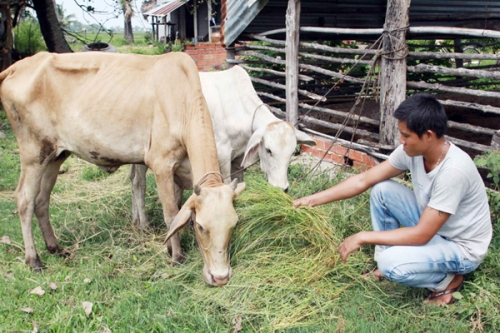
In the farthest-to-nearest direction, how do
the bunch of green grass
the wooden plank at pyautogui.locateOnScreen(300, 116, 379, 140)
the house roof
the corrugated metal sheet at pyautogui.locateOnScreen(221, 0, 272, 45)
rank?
the house roof → the corrugated metal sheet at pyautogui.locateOnScreen(221, 0, 272, 45) → the wooden plank at pyautogui.locateOnScreen(300, 116, 379, 140) → the bunch of green grass

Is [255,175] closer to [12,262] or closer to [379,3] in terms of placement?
[12,262]

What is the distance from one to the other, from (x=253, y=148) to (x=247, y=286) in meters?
1.72

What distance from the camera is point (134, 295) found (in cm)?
400

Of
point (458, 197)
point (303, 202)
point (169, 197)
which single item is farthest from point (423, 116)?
point (169, 197)

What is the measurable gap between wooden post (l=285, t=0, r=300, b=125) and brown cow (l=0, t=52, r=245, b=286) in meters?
2.75

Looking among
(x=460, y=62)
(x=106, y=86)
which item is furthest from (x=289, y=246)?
(x=460, y=62)

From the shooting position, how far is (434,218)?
3279 millimetres

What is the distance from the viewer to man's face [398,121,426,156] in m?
3.28

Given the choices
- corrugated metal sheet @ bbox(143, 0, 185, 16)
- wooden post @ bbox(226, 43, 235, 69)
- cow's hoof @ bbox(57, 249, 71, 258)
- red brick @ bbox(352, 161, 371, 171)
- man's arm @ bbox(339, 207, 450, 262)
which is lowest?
cow's hoof @ bbox(57, 249, 71, 258)

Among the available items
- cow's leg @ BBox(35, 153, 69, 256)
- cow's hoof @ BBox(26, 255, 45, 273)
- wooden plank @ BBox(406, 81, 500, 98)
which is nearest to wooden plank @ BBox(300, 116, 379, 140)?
wooden plank @ BBox(406, 81, 500, 98)

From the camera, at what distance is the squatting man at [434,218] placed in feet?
10.7

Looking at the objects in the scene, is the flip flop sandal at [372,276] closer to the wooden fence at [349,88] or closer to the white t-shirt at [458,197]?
the white t-shirt at [458,197]

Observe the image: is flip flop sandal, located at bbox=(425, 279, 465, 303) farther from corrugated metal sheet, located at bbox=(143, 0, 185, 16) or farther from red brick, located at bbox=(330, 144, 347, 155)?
corrugated metal sheet, located at bbox=(143, 0, 185, 16)

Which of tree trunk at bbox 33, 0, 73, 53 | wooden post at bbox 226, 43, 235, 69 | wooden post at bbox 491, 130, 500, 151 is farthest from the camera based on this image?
tree trunk at bbox 33, 0, 73, 53
